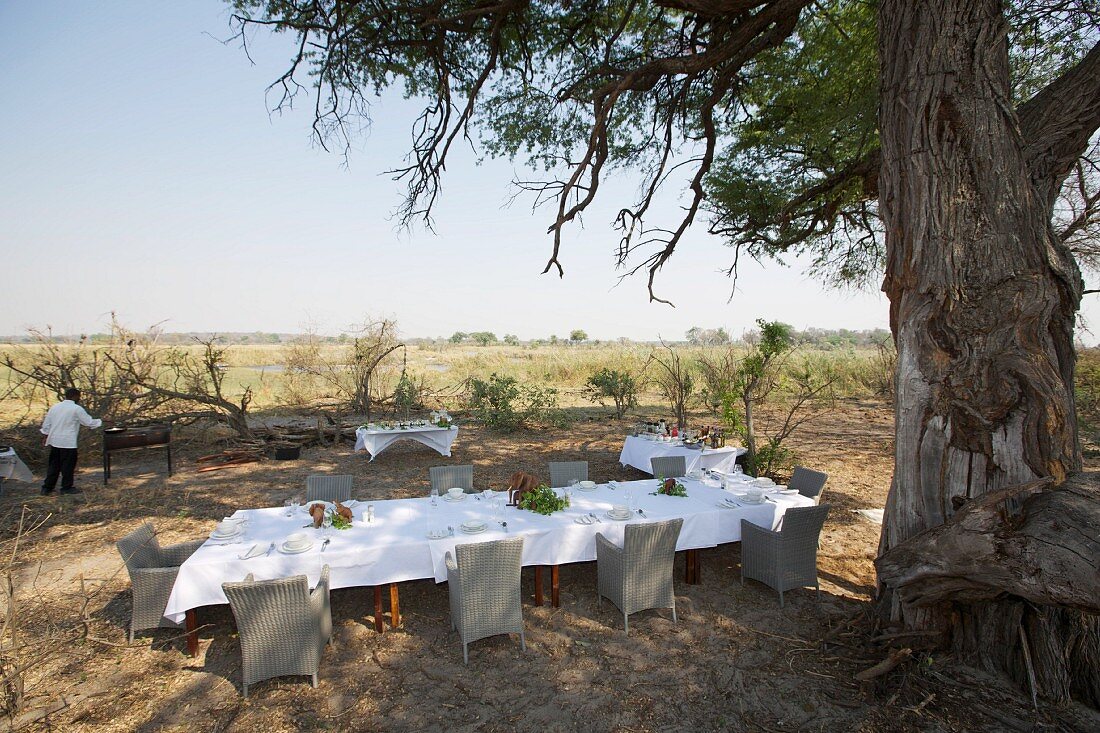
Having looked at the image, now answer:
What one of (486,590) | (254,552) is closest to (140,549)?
(254,552)

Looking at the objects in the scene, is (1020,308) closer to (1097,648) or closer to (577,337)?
(1097,648)

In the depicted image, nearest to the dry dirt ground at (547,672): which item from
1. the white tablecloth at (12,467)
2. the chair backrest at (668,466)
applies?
the chair backrest at (668,466)

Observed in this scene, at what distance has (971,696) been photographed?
2.98 meters

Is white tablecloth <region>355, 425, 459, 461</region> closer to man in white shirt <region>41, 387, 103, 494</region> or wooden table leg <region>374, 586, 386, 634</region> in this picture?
man in white shirt <region>41, 387, 103, 494</region>

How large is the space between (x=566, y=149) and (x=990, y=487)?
5.65 metres

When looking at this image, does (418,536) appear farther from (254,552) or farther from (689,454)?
(689,454)

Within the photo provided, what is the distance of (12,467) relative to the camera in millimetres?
7496

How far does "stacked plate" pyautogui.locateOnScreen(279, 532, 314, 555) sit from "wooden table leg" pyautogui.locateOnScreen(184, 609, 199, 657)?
727mm

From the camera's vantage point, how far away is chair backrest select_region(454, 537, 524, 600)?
11.6 ft

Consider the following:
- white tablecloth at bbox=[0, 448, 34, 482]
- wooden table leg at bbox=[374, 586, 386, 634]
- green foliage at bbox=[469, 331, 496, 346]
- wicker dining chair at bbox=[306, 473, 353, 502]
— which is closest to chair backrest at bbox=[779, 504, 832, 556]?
wooden table leg at bbox=[374, 586, 386, 634]

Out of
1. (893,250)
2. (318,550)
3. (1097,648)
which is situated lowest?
(1097,648)

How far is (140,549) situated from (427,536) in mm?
2052

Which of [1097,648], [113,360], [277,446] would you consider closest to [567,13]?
[1097,648]

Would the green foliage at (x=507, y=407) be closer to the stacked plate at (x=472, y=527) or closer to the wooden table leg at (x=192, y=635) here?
the stacked plate at (x=472, y=527)
